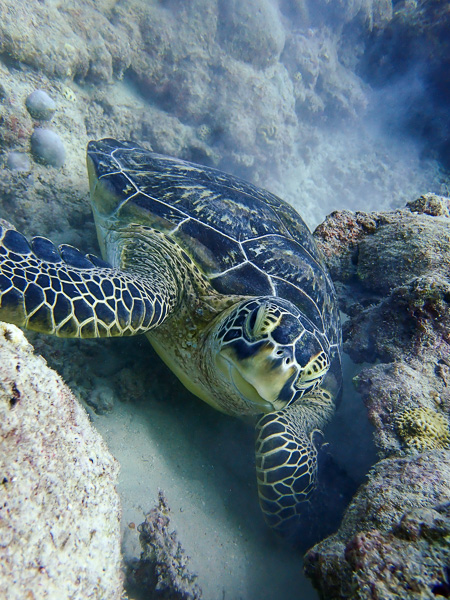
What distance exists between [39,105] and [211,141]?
13.5 ft

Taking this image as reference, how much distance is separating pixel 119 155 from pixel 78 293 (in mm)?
2308

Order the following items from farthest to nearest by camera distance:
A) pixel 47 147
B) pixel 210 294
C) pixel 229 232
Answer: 1. pixel 47 147
2. pixel 229 232
3. pixel 210 294

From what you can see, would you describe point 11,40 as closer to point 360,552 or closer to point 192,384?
point 192,384

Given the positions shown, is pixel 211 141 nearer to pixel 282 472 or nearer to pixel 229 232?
pixel 229 232

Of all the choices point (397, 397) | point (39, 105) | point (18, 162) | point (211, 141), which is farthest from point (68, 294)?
point (211, 141)

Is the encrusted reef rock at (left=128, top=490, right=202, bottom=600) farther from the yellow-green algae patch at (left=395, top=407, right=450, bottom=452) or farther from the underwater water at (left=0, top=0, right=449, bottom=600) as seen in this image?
the yellow-green algae patch at (left=395, top=407, right=450, bottom=452)

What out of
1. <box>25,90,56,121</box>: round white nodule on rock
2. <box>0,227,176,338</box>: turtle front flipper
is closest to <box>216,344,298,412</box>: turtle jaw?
<box>0,227,176,338</box>: turtle front flipper

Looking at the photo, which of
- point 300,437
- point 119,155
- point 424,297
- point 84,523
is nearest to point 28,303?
point 84,523

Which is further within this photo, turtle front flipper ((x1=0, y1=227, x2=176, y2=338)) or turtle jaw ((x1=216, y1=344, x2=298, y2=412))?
turtle jaw ((x1=216, y1=344, x2=298, y2=412))

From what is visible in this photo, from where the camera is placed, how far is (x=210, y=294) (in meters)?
2.64

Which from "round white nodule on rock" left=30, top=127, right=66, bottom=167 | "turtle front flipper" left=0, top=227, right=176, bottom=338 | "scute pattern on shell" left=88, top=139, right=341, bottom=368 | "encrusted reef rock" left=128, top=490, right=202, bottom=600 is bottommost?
"encrusted reef rock" left=128, top=490, right=202, bottom=600

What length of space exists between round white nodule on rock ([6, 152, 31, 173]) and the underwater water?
16mm

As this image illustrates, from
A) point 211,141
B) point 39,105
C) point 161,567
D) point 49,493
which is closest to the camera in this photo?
point 49,493

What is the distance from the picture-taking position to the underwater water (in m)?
2.27
